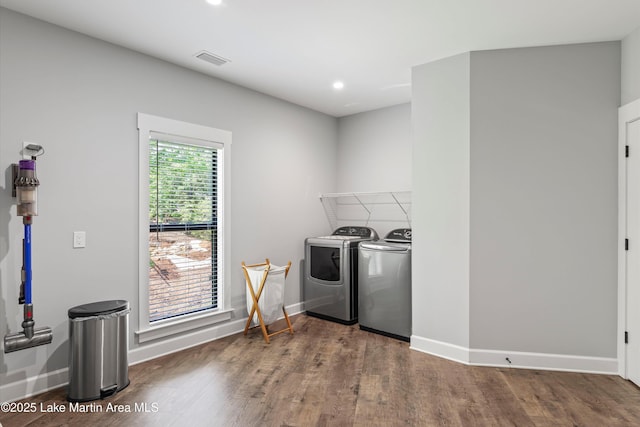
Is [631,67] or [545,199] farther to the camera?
[545,199]

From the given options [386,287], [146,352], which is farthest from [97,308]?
[386,287]

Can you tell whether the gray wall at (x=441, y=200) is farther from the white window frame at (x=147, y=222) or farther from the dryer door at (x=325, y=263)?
the white window frame at (x=147, y=222)

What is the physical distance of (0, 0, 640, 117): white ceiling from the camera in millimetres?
2400

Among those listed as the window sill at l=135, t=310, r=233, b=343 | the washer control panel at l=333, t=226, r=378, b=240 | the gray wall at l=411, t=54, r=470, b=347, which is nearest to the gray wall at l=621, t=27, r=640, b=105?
the gray wall at l=411, t=54, r=470, b=347

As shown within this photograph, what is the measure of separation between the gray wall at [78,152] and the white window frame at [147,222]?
2.4 inches

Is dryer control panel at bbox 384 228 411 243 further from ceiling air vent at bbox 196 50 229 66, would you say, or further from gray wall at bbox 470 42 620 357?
ceiling air vent at bbox 196 50 229 66

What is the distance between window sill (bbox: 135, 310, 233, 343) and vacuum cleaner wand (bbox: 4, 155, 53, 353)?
2.61ft

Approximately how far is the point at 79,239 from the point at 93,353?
853mm

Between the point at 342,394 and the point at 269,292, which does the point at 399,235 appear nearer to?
the point at 269,292

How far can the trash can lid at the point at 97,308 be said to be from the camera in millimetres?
2436

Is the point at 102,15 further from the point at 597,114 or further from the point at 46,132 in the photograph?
the point at 597,114

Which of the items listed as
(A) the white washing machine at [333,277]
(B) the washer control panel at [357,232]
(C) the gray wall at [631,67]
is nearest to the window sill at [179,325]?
(A) the white washing machine at [333,277]

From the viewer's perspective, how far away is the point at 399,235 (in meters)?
4.16

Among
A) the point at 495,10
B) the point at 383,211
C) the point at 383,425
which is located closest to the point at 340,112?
the point at 383,211
